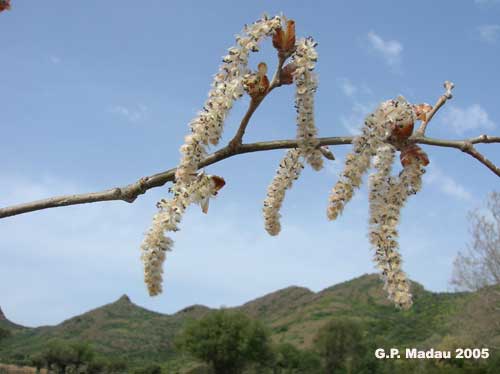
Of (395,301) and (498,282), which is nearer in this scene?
(395,301)

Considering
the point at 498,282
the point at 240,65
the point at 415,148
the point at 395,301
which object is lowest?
the point at 395,301

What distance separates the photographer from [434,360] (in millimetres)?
27094

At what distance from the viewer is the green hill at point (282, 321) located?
139ft

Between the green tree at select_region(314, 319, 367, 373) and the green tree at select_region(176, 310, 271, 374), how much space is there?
3904 mm

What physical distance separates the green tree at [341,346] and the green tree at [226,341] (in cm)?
390

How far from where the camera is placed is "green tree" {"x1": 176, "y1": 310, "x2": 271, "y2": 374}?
37.8 meters

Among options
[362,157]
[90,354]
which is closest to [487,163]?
[362,157]

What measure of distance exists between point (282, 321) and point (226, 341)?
1606 cm

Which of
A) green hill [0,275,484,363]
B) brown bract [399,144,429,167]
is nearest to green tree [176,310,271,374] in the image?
green hill [0,275,484,363]

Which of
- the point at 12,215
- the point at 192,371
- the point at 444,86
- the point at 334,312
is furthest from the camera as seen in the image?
the point at 334,312

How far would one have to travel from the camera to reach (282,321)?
53.0m

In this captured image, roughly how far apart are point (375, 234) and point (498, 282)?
2848cm

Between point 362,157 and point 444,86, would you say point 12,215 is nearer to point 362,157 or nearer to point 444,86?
point 362,157

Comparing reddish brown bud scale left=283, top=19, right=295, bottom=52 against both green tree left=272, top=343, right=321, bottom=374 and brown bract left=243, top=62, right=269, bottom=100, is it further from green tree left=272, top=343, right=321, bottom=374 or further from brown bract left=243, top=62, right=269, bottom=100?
green tree left=272, top=343, right=321, bottom=374
